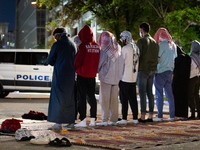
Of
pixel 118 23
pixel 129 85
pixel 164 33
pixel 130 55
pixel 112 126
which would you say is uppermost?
pixel 118 23

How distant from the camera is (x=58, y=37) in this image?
291 inches

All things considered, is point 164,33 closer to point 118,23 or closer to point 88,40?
point 88,40

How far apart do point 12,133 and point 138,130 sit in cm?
229

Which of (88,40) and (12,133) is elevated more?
(88,40)

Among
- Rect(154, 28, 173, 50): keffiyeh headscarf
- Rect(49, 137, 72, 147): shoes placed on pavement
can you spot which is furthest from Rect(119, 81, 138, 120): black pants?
Rect(49, 137, 72, 147): shoes placed on pavement

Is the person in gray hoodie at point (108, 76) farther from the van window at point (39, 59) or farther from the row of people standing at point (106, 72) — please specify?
the van window at point (39, 59)

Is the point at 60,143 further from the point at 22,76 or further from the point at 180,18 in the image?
the point at 180,18

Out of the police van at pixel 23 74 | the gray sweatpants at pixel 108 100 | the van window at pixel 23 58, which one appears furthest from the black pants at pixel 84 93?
the van window at pixel 23 58

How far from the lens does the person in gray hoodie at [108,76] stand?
7887 millimetres

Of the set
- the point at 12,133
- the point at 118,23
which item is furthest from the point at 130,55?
the point at 118,23

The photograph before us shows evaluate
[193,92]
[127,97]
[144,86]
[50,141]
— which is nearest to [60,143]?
[50,141]

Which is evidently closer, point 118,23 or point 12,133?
point 12,133

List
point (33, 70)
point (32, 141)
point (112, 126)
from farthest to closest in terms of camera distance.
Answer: point (33, 70) → point (112, 126) → point (32, 141)

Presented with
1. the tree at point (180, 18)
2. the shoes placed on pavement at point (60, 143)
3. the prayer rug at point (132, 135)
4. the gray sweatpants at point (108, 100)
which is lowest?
the prayer rug at point (132, 135)
